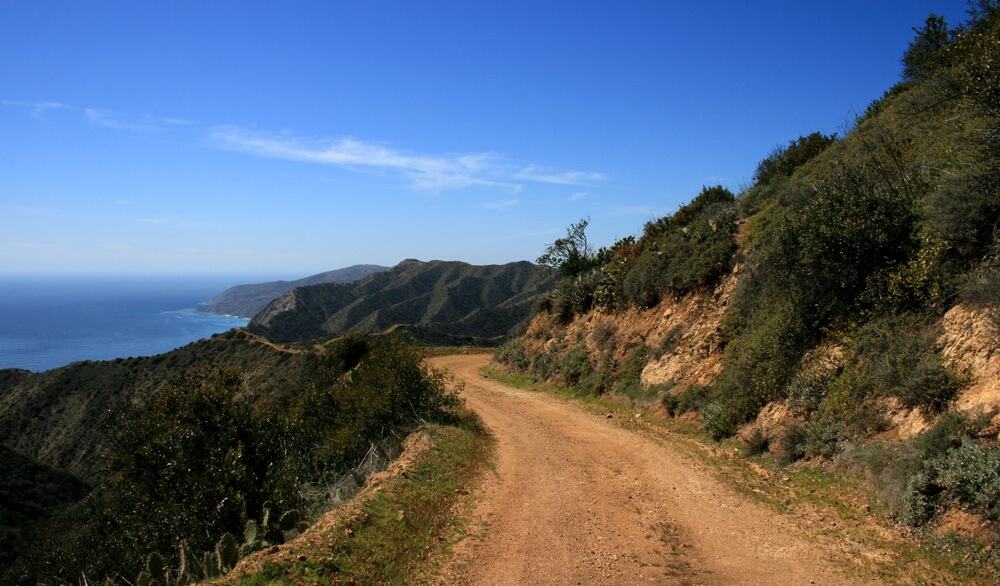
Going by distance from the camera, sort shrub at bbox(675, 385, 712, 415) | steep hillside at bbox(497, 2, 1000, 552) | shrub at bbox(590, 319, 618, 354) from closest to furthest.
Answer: steep hillside at bbox(497, 2, 1000, 552), shrub at bbox(675, 385, 712, 415), shrub at bbox(590, 319, 618, 354)

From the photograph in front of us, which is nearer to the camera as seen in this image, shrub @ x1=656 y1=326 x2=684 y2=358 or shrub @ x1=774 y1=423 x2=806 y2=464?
shrub @ x1=774 y1=423 x2=806 y2=464

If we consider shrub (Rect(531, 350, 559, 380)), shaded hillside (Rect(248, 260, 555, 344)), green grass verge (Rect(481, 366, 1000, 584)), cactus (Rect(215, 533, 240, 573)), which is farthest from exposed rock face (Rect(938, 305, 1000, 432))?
shaded hillside (Rect(248, 260, 555, 344))

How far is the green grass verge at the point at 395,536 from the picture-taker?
20.5 ft

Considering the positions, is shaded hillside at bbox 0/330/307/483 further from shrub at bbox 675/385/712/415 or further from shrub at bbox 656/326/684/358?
shrub at bbox 675/385/712/415

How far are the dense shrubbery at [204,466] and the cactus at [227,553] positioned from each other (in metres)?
1.57

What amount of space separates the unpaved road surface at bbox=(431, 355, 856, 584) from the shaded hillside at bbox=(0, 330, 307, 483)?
33756mm

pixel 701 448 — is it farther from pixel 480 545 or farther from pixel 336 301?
pixel 336 301

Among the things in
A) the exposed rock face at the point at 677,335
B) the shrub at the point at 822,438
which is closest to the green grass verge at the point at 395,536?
the shrub at the point at 822,438

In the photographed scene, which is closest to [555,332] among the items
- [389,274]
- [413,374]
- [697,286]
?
[697,286]

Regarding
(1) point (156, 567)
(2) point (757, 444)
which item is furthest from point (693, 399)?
(1) point (156, 567)

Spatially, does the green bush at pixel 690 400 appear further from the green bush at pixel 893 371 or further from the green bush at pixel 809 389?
the green bush at pixel 893 371

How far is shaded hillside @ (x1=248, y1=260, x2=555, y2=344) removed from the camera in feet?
311

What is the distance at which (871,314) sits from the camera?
431 inches

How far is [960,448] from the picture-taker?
6.89 meters
